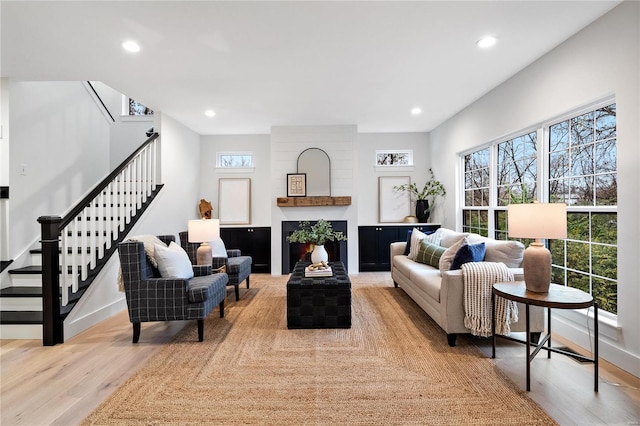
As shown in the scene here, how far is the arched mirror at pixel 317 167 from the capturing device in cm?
566

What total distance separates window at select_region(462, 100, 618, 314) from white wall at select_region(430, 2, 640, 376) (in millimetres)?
186

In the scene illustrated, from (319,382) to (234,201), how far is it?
467 cm

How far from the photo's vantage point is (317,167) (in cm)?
567

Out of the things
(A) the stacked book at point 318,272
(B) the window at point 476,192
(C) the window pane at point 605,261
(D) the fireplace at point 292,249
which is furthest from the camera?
(D) the fireplace at point 292,249

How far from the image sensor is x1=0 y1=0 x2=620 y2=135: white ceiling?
2.33 m

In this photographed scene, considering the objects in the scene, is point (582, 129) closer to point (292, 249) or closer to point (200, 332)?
point (200, 332)

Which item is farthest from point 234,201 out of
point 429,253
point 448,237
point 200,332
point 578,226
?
point 578,226

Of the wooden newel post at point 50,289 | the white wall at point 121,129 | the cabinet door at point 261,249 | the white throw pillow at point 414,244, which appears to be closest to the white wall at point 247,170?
the cabinet door at point 261,249

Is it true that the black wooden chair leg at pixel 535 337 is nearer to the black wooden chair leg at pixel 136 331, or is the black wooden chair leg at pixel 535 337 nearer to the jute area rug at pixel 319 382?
the jute area rug at pixel 319 382

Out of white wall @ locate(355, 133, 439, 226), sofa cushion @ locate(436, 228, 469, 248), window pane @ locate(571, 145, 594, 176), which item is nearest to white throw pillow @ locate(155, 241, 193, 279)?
sofa cushion @ locate(436, 228, 469, 248)

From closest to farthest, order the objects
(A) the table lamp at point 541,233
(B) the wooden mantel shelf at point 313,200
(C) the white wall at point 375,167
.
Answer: (A) the table lamp at point 541,233
(B) the wooden mantel shelf at point 313,200
(C) the white wall at point 375,167

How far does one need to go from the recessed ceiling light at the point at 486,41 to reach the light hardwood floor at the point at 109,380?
2.69 metres

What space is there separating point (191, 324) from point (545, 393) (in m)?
3.07

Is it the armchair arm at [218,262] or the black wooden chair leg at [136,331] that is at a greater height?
the armchair arm at [218,262]
